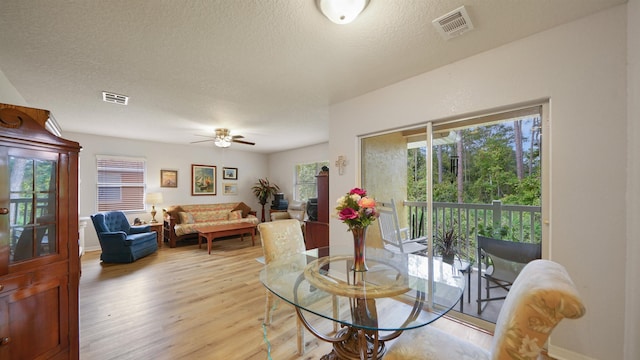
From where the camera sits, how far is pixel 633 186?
145cm

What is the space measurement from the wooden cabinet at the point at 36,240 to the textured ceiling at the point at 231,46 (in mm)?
717

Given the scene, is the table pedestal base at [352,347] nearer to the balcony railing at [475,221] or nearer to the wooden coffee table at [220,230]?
the balcony railing at [475,221]

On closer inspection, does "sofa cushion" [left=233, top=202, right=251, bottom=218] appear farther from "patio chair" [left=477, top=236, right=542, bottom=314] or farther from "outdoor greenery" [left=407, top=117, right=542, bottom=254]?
"patio chair" [left=477, top=236, right=542, bottom=314]

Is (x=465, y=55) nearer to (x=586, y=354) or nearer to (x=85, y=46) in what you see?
(x=586, y=354)

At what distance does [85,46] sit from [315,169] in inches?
203

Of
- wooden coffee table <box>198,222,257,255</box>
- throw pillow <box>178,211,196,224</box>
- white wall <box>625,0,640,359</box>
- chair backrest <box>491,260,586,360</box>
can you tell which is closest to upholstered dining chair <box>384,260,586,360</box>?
chair backrest <box>491,260,586,360</box>

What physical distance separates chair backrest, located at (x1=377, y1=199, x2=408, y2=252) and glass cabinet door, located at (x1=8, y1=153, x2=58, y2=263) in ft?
9.60

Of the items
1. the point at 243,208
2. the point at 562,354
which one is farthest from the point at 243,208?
the point at 562,354

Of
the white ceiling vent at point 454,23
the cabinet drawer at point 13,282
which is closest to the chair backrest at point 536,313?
the white ceiling vent at point 454,23

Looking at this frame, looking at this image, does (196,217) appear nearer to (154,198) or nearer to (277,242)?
(154,198)

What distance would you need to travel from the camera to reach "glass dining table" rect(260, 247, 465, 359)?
4.12 ft

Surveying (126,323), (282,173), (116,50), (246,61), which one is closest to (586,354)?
(246,61)

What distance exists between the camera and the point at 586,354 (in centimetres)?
161

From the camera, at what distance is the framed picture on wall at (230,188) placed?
22.5ft
